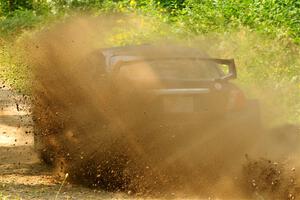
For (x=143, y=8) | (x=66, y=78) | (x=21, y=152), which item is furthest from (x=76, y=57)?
(x=143, y=8)

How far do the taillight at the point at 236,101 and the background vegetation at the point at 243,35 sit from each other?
3.04m

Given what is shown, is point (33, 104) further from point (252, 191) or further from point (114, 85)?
point (252, 191)

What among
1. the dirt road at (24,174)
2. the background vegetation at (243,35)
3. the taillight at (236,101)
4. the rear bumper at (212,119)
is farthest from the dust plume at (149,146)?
the background vegetation at (243,35)

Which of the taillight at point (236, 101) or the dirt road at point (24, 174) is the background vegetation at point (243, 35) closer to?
the dirt road at point (24, 174)

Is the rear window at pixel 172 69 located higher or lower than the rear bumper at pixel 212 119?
higher

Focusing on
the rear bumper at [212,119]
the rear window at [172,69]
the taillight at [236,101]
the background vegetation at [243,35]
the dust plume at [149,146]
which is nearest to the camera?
the dust plume at [149,146]

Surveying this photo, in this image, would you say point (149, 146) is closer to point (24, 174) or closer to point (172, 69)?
point (172, 69)

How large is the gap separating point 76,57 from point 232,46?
513 cm

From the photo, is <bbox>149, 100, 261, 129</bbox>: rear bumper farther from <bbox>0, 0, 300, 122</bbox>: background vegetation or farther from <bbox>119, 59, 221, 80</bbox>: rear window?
<bbox>0, 0, 300, 122</bbox>: background vegetation

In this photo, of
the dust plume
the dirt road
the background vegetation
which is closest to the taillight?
the dust plume

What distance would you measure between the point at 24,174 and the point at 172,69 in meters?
2.44

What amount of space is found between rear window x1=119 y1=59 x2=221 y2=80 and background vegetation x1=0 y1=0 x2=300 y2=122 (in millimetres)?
3062

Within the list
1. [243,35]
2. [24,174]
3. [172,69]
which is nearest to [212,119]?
[172,69]

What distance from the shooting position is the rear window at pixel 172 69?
9086 millimetres
